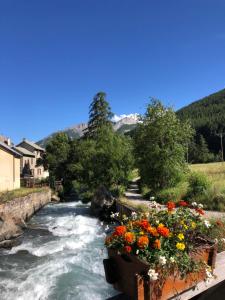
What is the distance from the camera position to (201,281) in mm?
3039

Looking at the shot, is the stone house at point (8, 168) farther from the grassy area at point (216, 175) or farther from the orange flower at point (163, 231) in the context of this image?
the orange flower at point (163, 231)

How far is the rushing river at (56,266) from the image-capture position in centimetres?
1059

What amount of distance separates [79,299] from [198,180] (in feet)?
37.7

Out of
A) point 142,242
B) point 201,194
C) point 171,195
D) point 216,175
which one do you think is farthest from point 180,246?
point 216,175

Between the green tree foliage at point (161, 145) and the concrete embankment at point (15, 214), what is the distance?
9.75 meters

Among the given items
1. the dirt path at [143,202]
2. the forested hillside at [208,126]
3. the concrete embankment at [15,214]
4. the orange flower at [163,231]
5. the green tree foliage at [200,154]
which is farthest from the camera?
the forested hillside at [208,126]

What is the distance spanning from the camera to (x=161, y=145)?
2433 centimetres

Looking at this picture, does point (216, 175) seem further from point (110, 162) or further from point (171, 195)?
point (171, 195)

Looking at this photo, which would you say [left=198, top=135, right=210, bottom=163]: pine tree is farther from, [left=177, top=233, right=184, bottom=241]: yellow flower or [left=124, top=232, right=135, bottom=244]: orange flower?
[left=124, top=232, right=135, bottom=244]: orange flower

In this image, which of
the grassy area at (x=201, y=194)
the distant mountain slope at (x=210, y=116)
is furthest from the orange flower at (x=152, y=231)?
the distant mountain slope at (x=210, y=116)

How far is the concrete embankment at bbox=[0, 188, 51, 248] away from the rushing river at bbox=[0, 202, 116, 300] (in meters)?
0.85

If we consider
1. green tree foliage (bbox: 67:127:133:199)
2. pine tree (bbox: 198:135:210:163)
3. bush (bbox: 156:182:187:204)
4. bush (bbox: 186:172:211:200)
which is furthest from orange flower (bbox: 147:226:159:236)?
pine tree (bbox: 198:135:210:163)

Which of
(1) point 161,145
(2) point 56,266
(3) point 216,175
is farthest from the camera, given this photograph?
(3) point 216,175

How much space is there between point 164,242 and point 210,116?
461 feet
